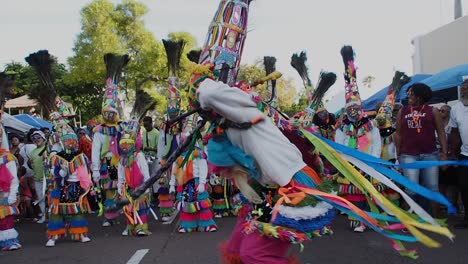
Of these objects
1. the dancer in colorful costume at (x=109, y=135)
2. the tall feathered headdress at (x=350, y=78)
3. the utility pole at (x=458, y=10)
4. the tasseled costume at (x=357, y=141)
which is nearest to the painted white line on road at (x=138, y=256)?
the dancer in colorful costume at (x=109, y=135)

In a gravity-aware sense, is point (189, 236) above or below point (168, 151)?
below

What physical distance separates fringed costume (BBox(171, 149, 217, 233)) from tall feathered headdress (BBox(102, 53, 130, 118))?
1545 mm

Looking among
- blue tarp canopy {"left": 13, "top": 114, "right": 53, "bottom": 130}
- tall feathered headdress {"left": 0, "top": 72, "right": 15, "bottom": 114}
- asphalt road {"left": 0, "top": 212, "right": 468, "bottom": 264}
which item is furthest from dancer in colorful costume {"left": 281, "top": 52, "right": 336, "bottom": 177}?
blue tarp canopy {"left": 13, "top": 114, "right": 53, "bottom": 130}

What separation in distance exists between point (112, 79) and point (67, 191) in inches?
83.7

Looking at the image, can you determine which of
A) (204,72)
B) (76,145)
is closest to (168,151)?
(76,145)

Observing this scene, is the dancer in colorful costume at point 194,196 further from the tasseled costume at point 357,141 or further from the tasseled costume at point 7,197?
the tasseled costume at point 7,197

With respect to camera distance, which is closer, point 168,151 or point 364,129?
point 364,129

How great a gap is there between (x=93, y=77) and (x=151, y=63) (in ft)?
11.4

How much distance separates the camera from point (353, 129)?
7.40 metres

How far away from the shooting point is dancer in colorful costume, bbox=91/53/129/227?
823cm

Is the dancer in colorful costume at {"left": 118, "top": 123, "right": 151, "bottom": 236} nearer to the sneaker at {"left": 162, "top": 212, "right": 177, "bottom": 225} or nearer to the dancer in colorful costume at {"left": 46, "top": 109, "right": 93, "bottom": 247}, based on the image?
the dancer in colorful costume at {"left": 46, "top": 109, "right": 93, "bottom": 247}

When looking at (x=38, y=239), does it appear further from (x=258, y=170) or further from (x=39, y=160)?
(x=258, y=170)

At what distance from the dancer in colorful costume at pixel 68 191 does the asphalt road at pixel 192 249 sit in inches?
8.7

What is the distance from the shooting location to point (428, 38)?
848 inches
